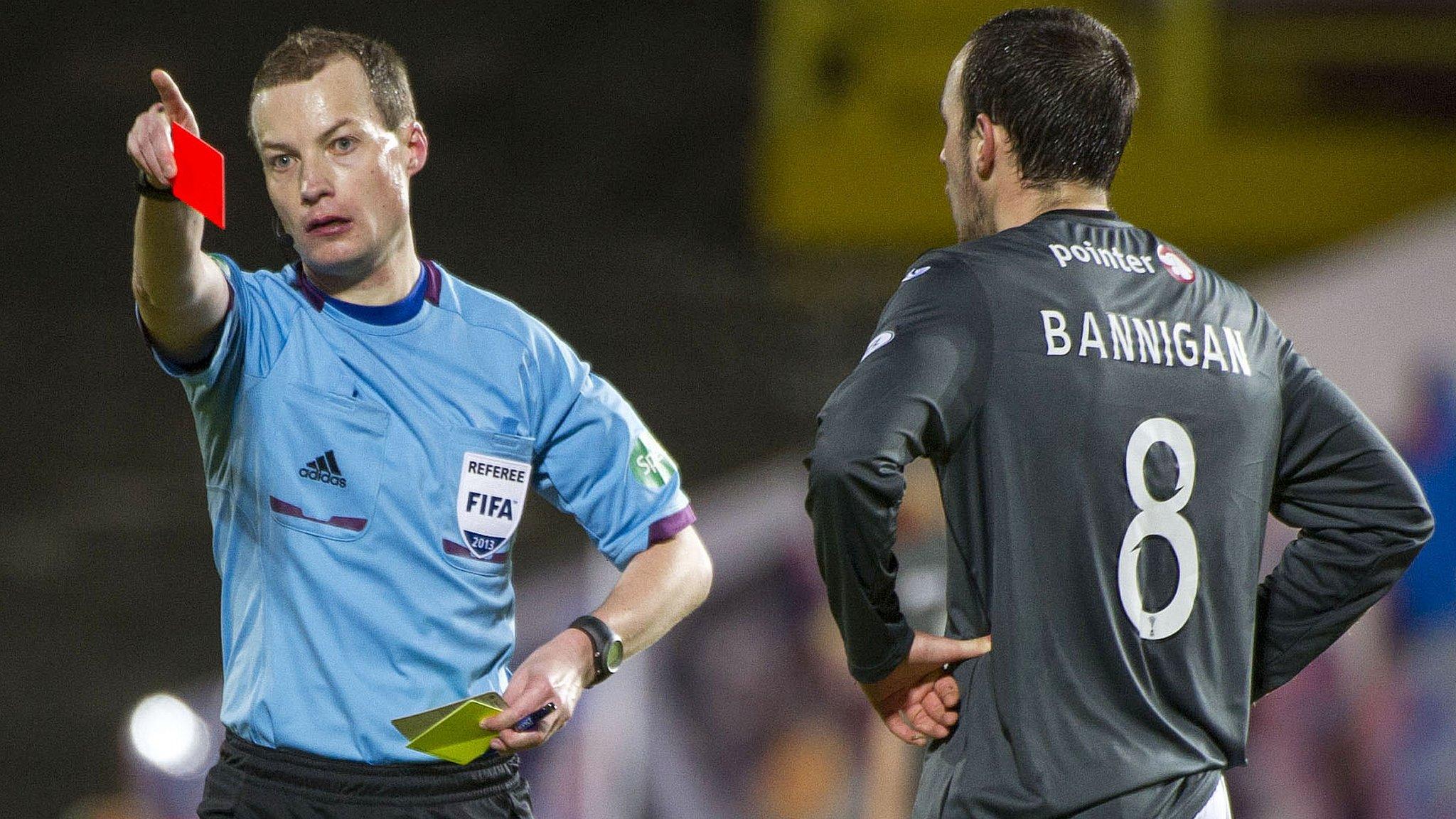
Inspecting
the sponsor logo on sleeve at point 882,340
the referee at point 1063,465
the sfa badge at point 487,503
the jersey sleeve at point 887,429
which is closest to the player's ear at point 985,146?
the referee at point 1063,465

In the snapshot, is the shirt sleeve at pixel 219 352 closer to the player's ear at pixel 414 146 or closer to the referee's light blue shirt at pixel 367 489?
the referee's light blue shirt at pixel 367 489

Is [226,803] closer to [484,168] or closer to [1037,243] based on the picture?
[1037,243]

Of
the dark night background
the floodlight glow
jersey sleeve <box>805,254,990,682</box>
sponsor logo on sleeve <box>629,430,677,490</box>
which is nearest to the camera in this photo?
jersey sleeve <box>805,254,990,682</box>

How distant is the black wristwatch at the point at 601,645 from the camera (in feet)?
5.98

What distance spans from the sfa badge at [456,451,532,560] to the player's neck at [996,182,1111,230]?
650 mm

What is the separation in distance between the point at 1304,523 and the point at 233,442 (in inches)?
48.7

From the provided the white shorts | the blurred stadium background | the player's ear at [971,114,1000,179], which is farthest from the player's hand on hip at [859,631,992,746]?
the blurred stadium background

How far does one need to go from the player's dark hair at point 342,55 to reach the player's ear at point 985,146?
2.31 ft

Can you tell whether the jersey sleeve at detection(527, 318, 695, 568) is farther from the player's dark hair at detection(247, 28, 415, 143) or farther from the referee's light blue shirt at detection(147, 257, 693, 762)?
the player's dark hair at detection(247, 28, 415, 143)

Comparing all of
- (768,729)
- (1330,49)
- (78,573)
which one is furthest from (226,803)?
(1330,49)

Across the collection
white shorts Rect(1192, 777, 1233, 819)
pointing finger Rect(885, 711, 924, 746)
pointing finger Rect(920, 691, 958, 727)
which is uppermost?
pointing finger Rect(920, 691, 958, 727)

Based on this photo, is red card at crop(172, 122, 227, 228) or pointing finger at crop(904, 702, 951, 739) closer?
red card at crop(172, 122, 227, 228)

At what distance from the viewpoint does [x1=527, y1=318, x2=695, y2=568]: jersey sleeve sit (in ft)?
6.38

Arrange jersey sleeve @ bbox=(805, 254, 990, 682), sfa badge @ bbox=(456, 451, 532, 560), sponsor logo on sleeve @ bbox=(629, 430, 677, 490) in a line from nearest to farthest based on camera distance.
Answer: jersey sleeve @ bbox=(805, 254, 990, 682), sfa badge @ bbox=(456, 451, 532, 560), sponsor logo on sleeve @ bbox=(629, 430, 677, 490)
